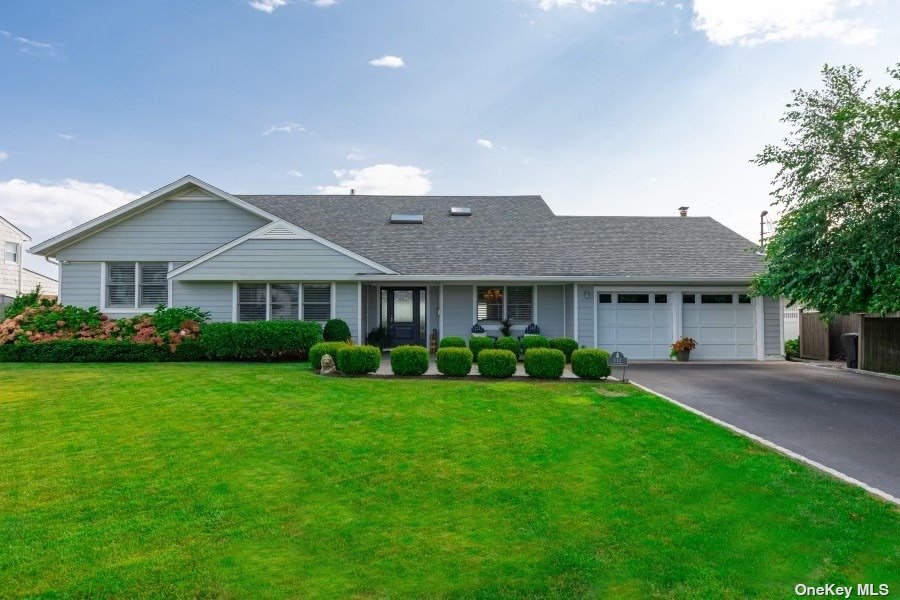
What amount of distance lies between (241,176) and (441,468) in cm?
2218

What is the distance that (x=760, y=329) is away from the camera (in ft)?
50.3

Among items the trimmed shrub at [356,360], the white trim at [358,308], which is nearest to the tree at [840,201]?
the trimmed shrub at [356,360]

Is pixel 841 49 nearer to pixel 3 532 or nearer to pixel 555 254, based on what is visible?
pixel 555 254

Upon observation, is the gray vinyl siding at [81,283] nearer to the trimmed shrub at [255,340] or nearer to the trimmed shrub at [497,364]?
the trimmed shrub at [255,340]

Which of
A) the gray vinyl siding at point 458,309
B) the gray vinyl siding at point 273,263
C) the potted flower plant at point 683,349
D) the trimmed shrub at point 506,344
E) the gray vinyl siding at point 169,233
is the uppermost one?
the gray vinyl siding at point 169,233

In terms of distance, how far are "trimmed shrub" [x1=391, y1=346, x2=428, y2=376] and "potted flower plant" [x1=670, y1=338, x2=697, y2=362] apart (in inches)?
352

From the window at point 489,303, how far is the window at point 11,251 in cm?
2891

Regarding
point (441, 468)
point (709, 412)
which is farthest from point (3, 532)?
point (709, 412)

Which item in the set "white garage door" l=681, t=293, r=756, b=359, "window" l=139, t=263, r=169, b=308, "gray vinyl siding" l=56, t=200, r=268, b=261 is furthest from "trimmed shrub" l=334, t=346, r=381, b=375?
"white garage door" l=681, t=293, r=756, b=359

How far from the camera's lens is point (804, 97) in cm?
1120

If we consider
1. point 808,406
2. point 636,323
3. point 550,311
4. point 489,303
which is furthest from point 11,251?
point 808,406

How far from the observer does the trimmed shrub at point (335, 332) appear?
46.1 feet

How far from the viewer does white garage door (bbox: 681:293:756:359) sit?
607 inches

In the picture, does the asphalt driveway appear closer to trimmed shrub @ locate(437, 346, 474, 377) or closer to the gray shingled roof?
the gray shingled roof
